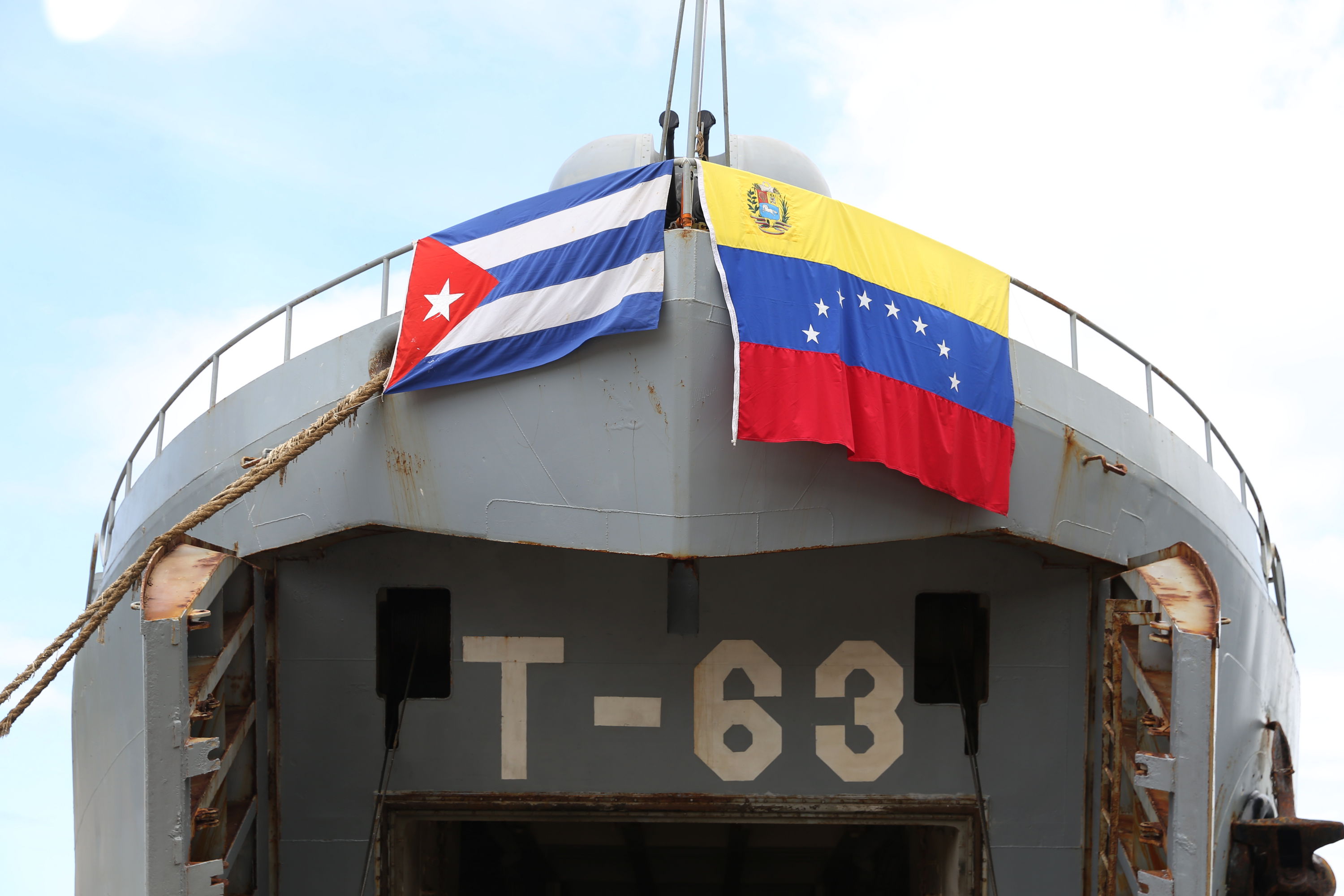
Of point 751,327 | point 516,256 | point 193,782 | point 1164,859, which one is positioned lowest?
point 1164,859

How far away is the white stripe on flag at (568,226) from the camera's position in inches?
242

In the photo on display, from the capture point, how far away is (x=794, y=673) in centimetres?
754

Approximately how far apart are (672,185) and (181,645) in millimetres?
3884

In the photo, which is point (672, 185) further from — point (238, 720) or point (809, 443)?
point (238, 720)

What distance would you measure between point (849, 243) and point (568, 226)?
5.73 ft

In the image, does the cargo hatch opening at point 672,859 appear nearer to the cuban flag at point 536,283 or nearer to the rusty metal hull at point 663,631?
the rusty metal hull at point 663,631

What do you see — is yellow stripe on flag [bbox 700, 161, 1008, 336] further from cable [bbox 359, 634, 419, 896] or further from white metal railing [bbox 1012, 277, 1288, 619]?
cable [bbox 359, 634, 419, 896]

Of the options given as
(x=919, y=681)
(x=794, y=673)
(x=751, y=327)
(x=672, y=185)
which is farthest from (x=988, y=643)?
(x=672, y=185)

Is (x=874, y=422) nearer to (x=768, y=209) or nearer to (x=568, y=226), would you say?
(x=768, y=209)

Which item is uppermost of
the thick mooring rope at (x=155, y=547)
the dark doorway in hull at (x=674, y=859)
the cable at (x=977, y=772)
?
the thick mooring rope at (x=155, y=547)

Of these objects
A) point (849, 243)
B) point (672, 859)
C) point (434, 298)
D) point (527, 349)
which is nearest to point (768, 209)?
point (849, 243)

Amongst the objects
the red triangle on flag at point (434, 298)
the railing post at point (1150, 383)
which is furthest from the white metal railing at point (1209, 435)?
the red triangle on flag at point (434, 298)

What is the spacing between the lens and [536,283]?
6289mm

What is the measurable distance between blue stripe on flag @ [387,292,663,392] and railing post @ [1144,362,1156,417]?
4321 mm
